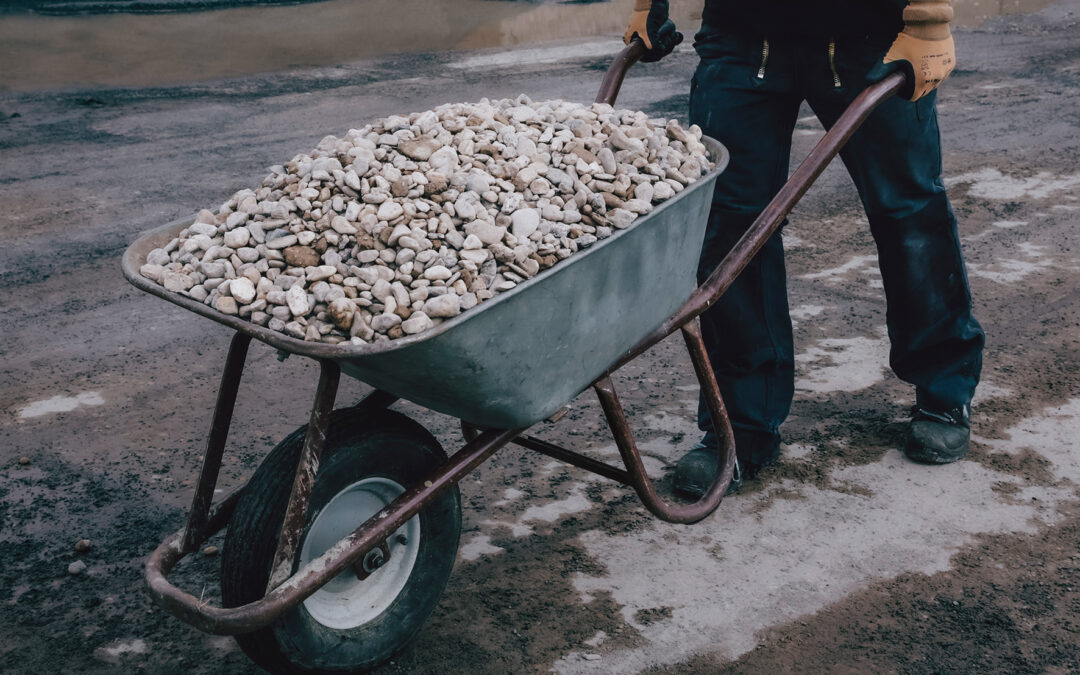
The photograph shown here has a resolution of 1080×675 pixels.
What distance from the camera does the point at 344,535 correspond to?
1.94 meters

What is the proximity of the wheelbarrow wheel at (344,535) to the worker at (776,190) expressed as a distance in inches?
34.4

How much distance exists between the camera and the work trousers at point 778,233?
2578 mm

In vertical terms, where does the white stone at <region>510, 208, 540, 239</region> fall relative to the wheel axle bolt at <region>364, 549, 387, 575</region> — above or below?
above

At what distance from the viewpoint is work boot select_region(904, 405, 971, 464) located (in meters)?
2.73

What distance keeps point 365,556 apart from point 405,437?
0.22 m

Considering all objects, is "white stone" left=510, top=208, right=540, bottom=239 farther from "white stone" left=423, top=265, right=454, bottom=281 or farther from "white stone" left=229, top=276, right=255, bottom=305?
"white stone" left=229, top=276, right=255, bottom=305

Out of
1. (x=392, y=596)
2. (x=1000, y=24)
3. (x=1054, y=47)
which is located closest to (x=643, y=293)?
(x=392, y=596)

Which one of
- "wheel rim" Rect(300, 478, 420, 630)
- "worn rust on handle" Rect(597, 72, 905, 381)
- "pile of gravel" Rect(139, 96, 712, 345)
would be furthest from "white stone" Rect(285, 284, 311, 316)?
"worn rust on handle" Rect(597, 72, 905, 381)

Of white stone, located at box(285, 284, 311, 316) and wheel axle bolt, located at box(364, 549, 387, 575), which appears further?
wheel axle bolt, located at box(364, 549, 387, 575)

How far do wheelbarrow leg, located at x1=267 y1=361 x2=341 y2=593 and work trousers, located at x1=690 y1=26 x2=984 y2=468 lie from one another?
4.23ft

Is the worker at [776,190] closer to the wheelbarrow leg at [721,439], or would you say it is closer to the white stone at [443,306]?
the wheelbarrow leg at [721,439]

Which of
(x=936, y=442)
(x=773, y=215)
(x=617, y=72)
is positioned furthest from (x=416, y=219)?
(x=936, y=442)

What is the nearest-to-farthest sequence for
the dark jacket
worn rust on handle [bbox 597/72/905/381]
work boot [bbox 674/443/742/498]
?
1. worn rust on handle [bbox 597/72/905/381]
2. the dark jacket
3. work boot [bbox 674/443/742/498]

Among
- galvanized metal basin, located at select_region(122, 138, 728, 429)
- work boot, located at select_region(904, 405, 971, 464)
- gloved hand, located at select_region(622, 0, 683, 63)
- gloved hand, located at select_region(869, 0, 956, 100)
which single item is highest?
gloved hand, located at select_region(869, 0, 956, 100)
